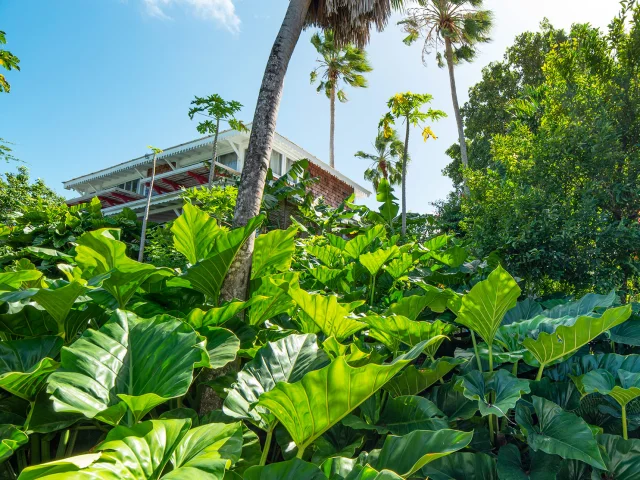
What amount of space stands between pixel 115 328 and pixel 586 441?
2008mm

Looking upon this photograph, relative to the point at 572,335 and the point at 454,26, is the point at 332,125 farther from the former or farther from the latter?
the point at 572,335

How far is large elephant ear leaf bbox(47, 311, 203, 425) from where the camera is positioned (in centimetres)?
123

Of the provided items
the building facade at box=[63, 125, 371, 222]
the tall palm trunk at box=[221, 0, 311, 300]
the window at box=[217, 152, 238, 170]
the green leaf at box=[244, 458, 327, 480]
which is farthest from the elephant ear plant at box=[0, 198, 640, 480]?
the window at box=[217, 152, 238, 170]

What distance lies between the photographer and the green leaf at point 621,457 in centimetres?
160

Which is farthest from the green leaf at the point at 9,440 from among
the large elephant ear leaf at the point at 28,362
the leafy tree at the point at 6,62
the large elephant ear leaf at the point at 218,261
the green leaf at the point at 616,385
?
the leafy tree at the point at 6,62

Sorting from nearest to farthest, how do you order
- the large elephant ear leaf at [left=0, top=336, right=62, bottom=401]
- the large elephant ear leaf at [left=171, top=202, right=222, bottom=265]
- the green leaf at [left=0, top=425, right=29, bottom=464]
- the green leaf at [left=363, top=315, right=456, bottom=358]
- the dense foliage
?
the green leaf at [left=0, top=425, right=29, bottom=464]
the large elephant ear leaf at [left=0, top=336, right=62, bottom=401]
the green leaf at [left=363, top=315, right=456, bottom=358]
the large elephant ear leaf at [left=171, top=202, right=222, bottom=265]
the dense foliage

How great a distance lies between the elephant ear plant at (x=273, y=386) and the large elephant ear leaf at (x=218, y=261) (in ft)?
0.04

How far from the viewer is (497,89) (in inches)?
738

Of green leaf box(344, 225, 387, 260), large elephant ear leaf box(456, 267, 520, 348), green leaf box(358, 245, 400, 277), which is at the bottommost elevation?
large elephant ear leaf box(456, 267, 520, 348)

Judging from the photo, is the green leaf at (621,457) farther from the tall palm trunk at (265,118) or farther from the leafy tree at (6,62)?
the leafy tree at (6,62)

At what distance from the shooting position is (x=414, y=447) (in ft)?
4.17

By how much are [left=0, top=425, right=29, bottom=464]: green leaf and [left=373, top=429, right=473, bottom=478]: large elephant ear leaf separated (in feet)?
3.95

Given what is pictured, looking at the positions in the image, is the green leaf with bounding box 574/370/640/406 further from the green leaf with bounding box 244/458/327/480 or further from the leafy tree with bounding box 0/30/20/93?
the leafy tree with bounding box 0/30/20/93

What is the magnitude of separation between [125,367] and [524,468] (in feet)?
5.92
